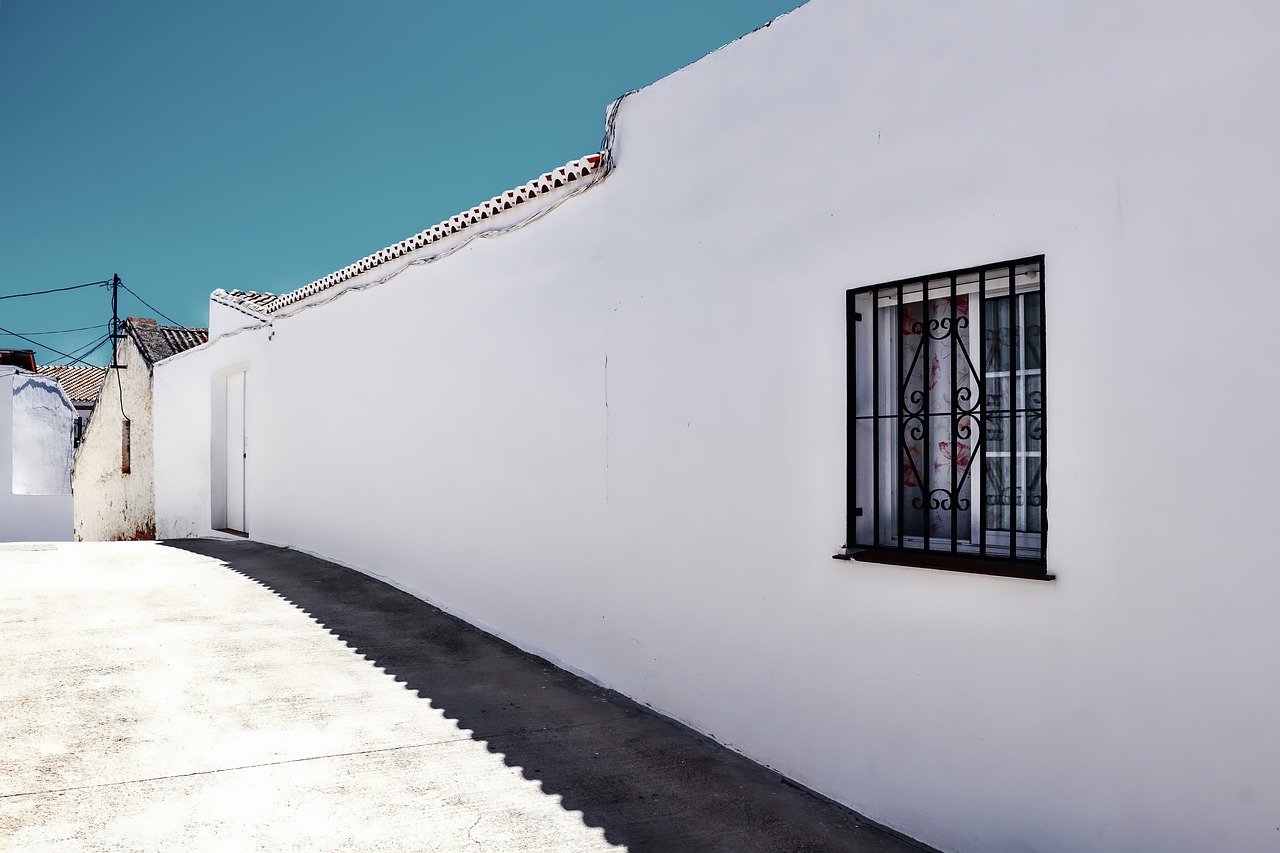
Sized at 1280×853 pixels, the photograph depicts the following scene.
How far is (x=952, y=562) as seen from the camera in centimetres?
346

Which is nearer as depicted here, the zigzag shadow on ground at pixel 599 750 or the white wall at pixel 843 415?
the white wall at pixel 843 415

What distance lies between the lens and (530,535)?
608cm

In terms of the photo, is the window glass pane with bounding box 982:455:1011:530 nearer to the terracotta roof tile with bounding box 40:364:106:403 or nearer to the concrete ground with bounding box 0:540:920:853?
the concrete ground with bounding box 0:540:920:853

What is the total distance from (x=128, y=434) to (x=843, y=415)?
14569mm

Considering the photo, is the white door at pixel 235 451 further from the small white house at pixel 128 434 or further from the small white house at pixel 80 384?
the small white house at pixel 80 384

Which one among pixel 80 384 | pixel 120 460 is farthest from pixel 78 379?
pixel 120 460

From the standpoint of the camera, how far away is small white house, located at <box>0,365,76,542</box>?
59.2 feet

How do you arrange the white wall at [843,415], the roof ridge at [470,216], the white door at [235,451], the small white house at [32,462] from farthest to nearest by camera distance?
the small white house at [32,462] → the white door at [235,451] → the roof ridge at [470,216] → the white wall at [843,415]

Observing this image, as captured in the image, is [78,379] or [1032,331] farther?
[78,379]

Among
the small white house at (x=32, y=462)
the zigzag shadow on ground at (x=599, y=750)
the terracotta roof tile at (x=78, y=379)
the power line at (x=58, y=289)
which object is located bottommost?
the zigzag shadow on ground at (x=599, y=750)

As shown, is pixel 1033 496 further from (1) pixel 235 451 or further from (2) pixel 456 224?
(1) pixel 235 451

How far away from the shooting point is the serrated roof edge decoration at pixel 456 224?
5535 mm

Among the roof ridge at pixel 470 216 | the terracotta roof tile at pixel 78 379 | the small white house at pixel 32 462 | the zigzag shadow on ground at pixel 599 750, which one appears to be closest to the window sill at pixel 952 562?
the zigzag shadow on ground at pixel 599 750

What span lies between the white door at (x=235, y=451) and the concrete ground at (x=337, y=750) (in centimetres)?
488
